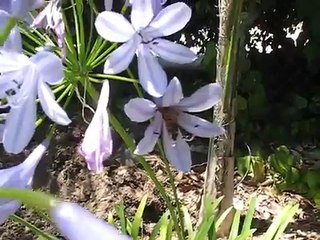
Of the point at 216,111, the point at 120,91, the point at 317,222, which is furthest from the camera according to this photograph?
the point at 120,91

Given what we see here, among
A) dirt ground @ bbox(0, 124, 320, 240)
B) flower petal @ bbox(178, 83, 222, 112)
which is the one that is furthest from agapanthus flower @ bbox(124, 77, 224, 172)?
dirt ground @ bbox(0, 124, 320, 240)

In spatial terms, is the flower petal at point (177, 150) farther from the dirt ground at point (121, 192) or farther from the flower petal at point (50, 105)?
the dirt ground at point (121, 192)

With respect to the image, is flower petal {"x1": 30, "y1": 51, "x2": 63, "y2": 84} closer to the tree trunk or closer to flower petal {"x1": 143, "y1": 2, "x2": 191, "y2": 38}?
flower petal {"x1": 143, "y1": 2, "x2": 191, "y2": 38}

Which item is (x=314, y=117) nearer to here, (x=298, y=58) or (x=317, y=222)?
(x=298, y=58)

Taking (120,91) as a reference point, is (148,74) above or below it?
above

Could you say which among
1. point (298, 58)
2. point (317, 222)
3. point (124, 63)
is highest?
point (124, 63)

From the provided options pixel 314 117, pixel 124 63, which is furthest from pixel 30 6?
pixel 314 117

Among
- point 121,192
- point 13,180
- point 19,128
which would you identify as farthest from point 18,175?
point 121,192
